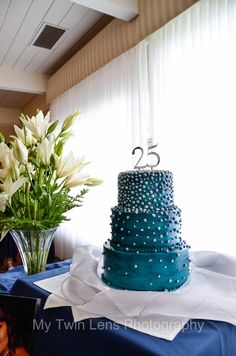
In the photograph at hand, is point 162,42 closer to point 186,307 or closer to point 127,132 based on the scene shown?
point 127,132

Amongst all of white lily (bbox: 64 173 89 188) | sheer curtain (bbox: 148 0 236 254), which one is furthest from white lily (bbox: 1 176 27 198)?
sheer curtain (bbox: 148 0 236 254)

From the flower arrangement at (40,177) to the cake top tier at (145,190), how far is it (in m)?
0.20

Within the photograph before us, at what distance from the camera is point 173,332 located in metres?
0.47

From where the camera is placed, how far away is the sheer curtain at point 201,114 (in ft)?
4.04

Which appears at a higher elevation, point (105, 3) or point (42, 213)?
point (105, 3)

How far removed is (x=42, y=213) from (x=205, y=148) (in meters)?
0.94

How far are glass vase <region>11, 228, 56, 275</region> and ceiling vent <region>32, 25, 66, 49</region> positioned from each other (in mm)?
2061

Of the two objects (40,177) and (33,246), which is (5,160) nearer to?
(40,177)

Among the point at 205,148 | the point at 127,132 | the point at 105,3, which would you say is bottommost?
the point at 205,148

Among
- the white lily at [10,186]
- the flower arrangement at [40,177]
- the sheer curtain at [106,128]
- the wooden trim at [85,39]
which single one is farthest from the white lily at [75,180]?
the wooden trim at [85,39]

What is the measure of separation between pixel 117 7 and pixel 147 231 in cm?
167

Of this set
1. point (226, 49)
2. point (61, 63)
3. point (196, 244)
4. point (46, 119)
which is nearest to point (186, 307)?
point (46, 119)

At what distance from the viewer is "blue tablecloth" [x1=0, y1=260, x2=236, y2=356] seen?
0.44m

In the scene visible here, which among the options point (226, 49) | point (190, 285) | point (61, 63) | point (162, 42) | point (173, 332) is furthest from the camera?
point (61, 63)
